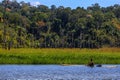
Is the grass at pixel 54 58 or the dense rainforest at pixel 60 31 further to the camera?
the dense rainforest at pixel 60 31

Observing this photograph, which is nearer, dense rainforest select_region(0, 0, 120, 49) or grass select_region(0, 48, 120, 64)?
grass select_region(0, 48, 120, 64)

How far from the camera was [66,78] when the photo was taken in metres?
35.7

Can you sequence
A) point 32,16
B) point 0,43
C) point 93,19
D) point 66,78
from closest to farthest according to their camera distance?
point 66,78 < point 0,43 < point 93,19 < point 32,16

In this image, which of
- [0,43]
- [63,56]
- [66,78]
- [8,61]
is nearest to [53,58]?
[63,56]

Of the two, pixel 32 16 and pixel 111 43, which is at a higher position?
pixel 32 16

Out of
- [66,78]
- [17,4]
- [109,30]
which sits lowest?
[66,78]

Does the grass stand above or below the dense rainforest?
below

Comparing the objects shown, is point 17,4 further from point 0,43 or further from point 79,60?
point 79,60

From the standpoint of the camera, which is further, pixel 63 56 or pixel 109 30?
pixel 109 30

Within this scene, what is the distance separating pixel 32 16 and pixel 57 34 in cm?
1211

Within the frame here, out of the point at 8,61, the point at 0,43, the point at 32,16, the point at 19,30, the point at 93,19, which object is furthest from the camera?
the point at 32,16

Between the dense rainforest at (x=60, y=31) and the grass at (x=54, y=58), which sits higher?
the dense rainforest at (x=60, y=31)

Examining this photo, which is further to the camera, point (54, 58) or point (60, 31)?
point (60, 31)

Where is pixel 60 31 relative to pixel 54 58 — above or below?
above
